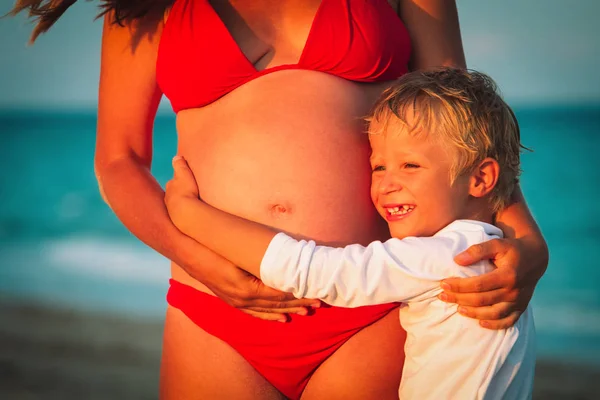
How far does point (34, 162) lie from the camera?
11.1 meters

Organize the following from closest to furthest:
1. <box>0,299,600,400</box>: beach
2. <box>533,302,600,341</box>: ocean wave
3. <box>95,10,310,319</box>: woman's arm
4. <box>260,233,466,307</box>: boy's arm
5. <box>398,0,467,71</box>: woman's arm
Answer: <box>260,233,466,307</box>: boy's arm → <box>95,10,310,319</box>: woman's arm → <box>398,0,467,71</box>: woman's arm → <box>0,299,600,400</box>: beach → <box>533,302,600,341</box>: ocean wave

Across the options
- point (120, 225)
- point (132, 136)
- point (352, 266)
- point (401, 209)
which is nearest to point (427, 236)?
point (401, 209)

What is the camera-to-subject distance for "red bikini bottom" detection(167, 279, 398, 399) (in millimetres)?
1318

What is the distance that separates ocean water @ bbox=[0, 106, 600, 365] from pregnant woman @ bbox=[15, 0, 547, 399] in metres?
2.93

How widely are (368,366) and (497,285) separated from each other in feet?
0.89

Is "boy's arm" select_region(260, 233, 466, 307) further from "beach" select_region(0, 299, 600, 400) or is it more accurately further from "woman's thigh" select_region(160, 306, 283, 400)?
"beach" select_region(0, 299, 600, 400)

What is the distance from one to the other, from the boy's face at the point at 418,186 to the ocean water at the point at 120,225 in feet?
9.67

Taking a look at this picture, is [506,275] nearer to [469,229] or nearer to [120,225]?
[469,229]

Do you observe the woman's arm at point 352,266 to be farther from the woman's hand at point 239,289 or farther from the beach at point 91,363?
the beach at point 91,363

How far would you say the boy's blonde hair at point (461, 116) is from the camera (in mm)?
1279

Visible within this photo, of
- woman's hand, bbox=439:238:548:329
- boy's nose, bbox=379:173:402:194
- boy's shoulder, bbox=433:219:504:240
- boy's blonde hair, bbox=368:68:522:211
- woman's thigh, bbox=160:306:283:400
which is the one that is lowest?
woman's thigh, bbox=160:306:283:400

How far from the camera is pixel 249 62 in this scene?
1414 millimetres

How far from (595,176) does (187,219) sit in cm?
894

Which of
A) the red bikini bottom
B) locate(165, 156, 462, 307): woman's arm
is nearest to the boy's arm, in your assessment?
locate(165, 156, 462, 307): woman's arm
